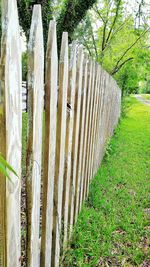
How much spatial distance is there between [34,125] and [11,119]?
220 mm

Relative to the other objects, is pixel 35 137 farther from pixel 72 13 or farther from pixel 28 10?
pixel 72 13

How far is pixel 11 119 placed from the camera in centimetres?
95

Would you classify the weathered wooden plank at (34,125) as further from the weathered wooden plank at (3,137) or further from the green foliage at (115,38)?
the green foliage at (115,38)

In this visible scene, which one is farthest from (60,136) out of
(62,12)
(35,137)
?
(62,12)

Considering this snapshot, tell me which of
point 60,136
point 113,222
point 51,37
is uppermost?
point 51,37

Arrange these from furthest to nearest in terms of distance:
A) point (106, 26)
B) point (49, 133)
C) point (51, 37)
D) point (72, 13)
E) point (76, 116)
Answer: point (106, 26)
point (72, 13)
point (76, 116)
point (49, 133)
point (51, 37)

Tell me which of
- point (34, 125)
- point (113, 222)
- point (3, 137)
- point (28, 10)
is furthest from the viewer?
point (28, 10)

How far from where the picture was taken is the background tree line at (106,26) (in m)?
10.7

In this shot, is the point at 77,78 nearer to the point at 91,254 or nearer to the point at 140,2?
the point at 91,254

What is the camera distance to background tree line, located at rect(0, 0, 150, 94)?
1074 centimetres

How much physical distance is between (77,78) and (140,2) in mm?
10908

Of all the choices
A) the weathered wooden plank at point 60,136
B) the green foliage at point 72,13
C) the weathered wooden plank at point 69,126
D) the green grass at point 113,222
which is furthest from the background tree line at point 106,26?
the weathered wooden plank at point 60,136

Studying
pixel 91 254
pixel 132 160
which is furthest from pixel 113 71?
pixel 91 254

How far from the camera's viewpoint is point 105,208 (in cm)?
295
